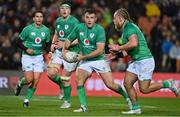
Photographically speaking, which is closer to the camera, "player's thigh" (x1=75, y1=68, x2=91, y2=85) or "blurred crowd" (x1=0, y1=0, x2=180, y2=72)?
"player's thigh" (x1=75, y1=68, x2=91, y2=85)

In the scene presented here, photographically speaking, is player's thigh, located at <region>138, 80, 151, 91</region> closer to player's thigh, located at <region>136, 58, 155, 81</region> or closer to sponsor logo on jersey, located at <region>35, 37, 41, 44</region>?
player's thigh, located at <region>136, 58, 155, 81</region>

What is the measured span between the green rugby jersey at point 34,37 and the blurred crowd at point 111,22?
813 cm

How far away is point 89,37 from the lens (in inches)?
648

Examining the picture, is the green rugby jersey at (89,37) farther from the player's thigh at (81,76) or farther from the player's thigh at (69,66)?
the player's thigh at (69,66)

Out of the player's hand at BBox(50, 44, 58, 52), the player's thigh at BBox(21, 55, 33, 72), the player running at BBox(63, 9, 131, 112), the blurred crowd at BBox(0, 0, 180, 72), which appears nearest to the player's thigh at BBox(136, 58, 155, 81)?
the player running at BBox(63, 9, 131, 112)

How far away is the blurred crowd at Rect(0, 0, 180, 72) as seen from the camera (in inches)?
1083

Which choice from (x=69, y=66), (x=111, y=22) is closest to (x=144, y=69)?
(x=69, y=66)

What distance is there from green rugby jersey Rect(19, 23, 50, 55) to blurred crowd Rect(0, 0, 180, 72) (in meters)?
8.13

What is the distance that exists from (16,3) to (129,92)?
14.4 metres

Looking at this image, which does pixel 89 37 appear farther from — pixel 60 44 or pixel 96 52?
pixel 60 44

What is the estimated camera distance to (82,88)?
635 inches

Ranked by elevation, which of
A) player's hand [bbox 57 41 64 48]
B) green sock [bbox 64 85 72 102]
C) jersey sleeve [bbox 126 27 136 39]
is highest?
jersey sleeve [bbox 126 27 136 39]

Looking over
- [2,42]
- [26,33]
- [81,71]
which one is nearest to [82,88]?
[81,71]

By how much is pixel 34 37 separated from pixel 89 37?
105 inches
